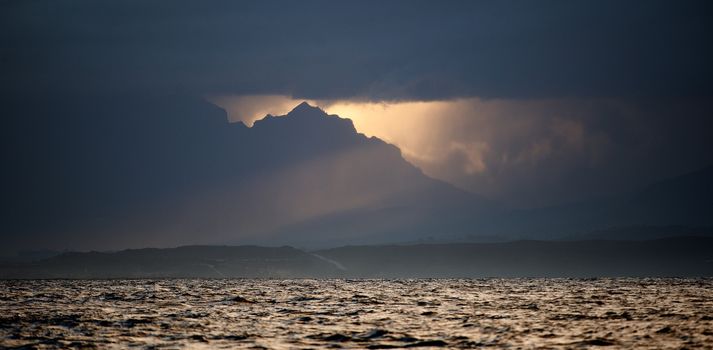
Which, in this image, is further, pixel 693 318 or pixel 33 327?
pixel 693 318

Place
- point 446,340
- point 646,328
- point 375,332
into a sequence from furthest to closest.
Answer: point 646,328 → point 375,332 → point 446,340

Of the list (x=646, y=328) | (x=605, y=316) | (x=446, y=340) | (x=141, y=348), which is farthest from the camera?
(x=605, y=316)

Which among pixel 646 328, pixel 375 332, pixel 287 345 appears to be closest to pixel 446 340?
pixel 375 332

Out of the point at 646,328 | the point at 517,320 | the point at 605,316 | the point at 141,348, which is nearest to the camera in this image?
the point at 141,348

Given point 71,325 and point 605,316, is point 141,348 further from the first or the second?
point 605,316

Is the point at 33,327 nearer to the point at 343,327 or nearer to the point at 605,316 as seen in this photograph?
the point at 343,327

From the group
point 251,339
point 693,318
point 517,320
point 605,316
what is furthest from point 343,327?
point 693,318

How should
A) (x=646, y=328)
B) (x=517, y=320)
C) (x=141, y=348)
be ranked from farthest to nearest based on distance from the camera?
1. (x=517, y=320)
2. (x=646, y=328)
3. (x=141, y=348)

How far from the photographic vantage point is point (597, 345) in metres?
33.7

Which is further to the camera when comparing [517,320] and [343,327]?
[517,320]

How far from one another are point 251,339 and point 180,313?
17.3 m

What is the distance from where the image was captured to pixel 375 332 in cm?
3888

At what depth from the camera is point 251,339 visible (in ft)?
121

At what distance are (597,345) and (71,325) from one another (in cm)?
2699
